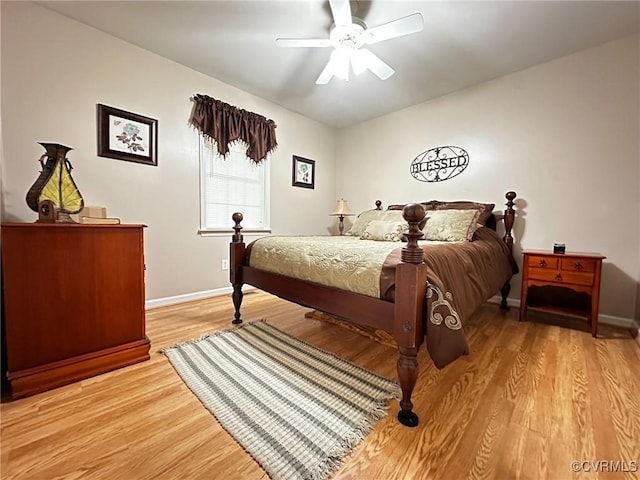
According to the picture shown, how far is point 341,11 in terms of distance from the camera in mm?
1734

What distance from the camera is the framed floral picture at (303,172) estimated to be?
3912mm

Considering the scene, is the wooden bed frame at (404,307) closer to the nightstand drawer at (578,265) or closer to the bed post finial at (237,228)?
the bed post finial at (237,228)

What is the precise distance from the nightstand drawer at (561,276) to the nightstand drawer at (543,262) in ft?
0.11

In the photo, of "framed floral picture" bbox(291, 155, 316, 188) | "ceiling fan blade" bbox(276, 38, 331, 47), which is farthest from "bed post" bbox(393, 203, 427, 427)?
"framed floral picture" bbox(291, 155, 316, 188)

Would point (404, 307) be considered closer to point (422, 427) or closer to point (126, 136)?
point (422, 427)

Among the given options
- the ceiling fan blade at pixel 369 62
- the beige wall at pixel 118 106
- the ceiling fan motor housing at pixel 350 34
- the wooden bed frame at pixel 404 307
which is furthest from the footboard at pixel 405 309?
the beige wall at pixel 118 106

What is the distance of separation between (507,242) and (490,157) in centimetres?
99

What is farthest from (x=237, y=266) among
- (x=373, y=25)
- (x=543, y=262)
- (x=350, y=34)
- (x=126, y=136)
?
(x=543, y=262)

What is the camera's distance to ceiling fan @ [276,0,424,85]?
1730 mm

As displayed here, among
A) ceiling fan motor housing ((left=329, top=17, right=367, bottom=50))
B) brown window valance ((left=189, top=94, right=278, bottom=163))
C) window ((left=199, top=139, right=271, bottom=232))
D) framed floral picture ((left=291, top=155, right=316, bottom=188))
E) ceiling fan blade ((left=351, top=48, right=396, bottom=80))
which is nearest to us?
ceiling fan motor housing ((left=329, top=17, right=367, bottom=50))

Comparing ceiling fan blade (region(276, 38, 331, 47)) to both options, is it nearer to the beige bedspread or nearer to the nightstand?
the beige bedspread

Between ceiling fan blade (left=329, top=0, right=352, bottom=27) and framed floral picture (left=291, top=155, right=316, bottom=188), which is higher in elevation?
ceiling fan blade (left=329, top=0, right=352, bottom=27)

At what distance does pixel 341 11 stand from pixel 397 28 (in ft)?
1.32

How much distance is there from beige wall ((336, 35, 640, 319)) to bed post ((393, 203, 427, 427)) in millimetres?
2377
